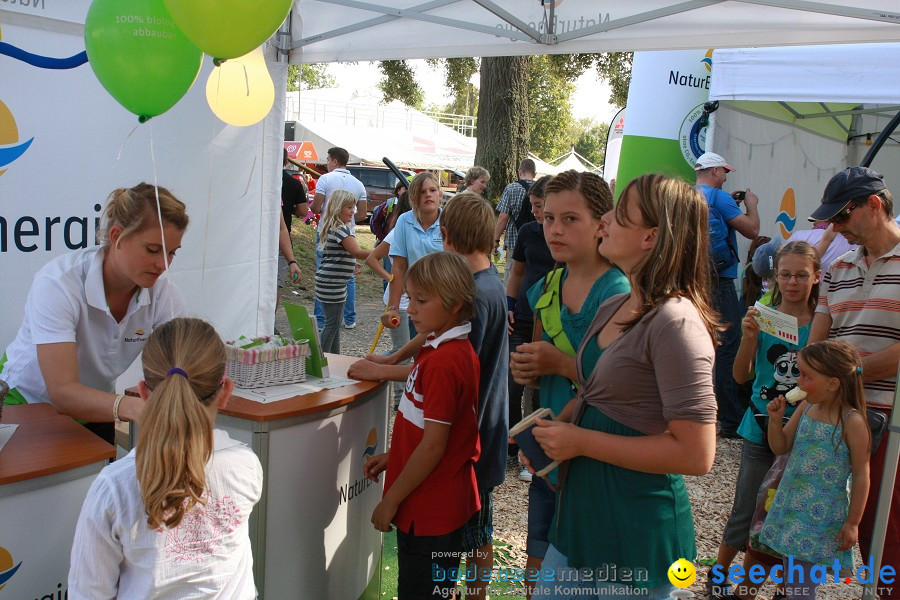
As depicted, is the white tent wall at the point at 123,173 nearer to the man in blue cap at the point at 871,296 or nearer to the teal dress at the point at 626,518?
the teal dress at the point at 626,518

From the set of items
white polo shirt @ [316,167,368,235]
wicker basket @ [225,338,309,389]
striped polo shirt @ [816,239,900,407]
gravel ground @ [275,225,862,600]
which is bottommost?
gravel ground @ [275,225,862,600]

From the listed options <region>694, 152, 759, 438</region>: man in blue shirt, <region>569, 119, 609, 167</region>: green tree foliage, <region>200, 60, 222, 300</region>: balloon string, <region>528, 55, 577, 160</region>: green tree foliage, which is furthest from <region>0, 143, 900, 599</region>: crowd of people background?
<region>569, 119, 609, 167</region>: green tree foliage

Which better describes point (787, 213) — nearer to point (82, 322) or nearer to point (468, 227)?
point (468, 227)

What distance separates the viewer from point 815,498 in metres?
2.60

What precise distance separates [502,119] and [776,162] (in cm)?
420

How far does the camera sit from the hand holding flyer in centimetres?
280

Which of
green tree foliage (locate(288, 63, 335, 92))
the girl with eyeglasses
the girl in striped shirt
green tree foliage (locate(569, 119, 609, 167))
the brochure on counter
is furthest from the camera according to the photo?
green tree foliage (locate(569, 119, 609, 167))

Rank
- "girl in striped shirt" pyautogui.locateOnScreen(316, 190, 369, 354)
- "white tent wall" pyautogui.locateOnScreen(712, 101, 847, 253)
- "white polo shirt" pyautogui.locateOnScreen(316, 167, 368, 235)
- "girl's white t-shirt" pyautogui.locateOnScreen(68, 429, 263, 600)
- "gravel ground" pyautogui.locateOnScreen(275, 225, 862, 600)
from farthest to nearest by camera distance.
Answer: "white polo shirt" pyautogui.locateOnScreen(316, 167, 368, 235) → "white tent wall" pyautogui.locateOnScreen(712, 101, 847, 253) → "girl in striped shirt" pyautogui.locateOnScreen(316, 190, 369, 354) → "gravel ground" pyautogui.locateOnScreen(275, 225, 862, 600) → "girl's white t-shirt" pyautogui.locateOnScreen(68, 429, 263, 600)

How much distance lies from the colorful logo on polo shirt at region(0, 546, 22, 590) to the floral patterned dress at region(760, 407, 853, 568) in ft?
8.03

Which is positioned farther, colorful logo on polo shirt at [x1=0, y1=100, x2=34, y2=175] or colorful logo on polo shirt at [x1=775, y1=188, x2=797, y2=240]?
colorful logo on polo shirt at [x1=775, y1=188, x2=797, y2=240]

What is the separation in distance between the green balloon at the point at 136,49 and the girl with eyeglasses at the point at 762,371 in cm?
260

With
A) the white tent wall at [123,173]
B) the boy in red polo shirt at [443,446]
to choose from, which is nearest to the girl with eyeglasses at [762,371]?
the boy in red polo shirt at [443,446]

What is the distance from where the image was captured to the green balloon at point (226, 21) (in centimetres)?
238

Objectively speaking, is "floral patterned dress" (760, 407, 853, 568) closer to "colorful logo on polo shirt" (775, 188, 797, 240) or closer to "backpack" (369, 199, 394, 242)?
"colorful logo on polo shirt" (775, 188, 797, 240)
